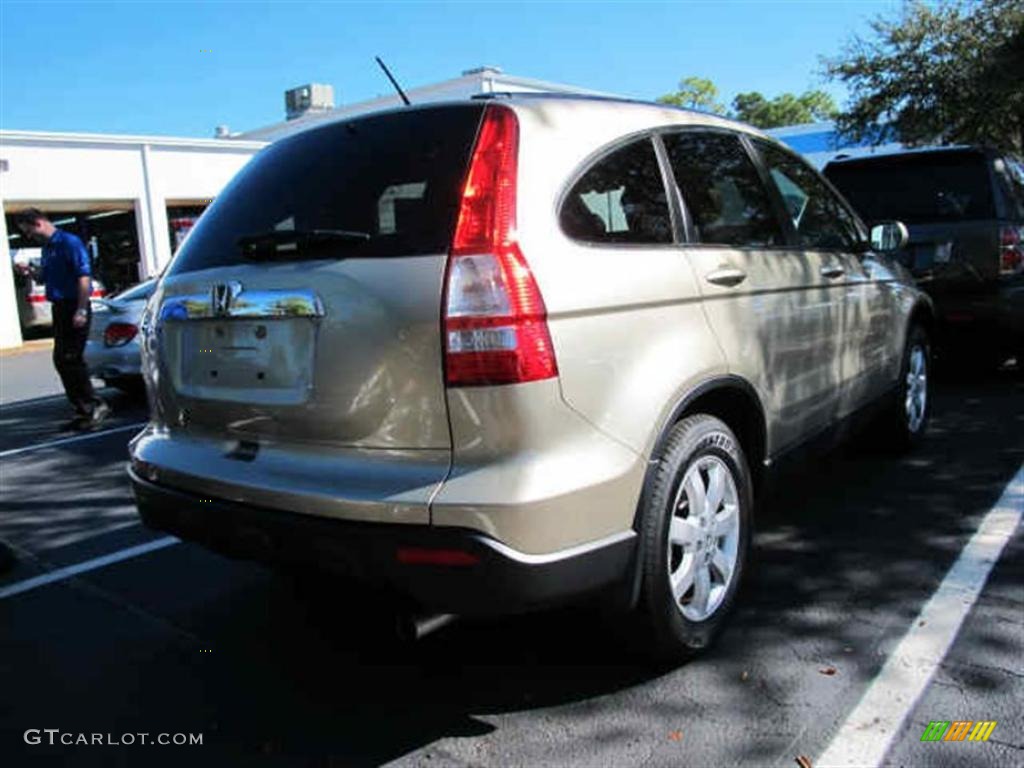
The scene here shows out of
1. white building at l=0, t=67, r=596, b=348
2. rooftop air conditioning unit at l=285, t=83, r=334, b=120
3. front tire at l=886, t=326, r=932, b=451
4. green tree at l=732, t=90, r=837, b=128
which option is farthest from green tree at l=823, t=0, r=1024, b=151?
green tree at l=732, t=90, r=837, b=128

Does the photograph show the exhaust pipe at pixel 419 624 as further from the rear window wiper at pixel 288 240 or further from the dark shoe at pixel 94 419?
the dark shoe at pixel 94 419

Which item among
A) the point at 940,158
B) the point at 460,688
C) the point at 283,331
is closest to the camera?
the point at 283,331

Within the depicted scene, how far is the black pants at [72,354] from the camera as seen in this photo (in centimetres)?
756

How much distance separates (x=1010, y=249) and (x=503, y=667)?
537cm

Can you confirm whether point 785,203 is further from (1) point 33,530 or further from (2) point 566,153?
(1) point 33,530

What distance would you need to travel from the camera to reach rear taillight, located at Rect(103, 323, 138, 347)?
8672 mm

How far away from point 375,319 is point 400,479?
43 centimetres

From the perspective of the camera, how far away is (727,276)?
10.5ft

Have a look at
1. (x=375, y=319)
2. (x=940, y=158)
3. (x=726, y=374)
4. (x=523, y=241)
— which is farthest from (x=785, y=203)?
(x=940, y=158)

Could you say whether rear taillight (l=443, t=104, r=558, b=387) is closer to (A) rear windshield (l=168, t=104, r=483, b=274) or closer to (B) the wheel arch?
(A) rear windshield (l=168, t=104, r=483, b=274)

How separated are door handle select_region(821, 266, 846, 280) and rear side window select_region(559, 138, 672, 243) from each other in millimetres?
1167

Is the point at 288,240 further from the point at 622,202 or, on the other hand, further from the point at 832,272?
the point at 832,272

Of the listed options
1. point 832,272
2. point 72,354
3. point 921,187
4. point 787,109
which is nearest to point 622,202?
point 832,272

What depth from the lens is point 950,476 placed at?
16.3 ft
